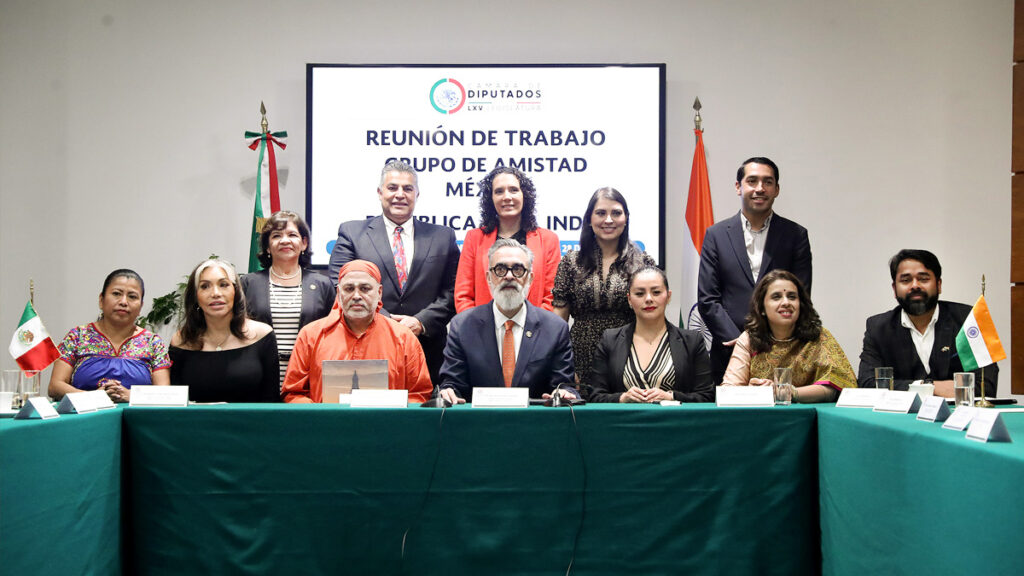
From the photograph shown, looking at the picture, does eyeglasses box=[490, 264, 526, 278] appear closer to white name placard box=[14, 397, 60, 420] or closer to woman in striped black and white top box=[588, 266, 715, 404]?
woman in striped black and white top box=[588, 266, 715, 404]

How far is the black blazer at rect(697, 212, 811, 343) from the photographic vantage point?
3.81m

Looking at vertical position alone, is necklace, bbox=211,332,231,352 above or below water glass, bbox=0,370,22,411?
above

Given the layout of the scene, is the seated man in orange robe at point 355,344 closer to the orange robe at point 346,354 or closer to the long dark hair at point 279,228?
the orange robe at point 346,354

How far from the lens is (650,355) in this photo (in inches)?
126

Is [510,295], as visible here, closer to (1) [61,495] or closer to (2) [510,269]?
(2) [510,269]

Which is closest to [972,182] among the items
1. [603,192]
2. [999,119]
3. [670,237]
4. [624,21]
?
[999,119]

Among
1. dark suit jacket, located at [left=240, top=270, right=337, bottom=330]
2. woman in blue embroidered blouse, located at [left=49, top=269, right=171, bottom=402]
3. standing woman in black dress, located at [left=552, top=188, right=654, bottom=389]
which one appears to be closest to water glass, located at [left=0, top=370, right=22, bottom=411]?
woman in blue embroidered blouse, located at [left=49, top=269, right=171, bottom=402]

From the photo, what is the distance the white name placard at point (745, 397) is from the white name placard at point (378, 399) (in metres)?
1.00

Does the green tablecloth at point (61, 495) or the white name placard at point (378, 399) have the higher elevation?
the white name placard at point (378, 399)

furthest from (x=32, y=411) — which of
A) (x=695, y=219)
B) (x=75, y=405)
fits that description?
(x=695, y=219)

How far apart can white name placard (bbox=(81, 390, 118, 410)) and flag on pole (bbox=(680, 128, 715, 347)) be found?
3.15 m

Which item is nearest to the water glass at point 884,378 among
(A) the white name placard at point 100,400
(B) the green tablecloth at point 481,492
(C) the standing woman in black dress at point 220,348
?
(B) the green tablecloth at point 481,492

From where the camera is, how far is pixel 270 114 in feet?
17.2

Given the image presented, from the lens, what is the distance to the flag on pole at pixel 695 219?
478 centimetres
